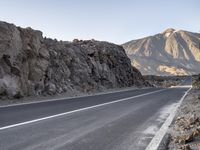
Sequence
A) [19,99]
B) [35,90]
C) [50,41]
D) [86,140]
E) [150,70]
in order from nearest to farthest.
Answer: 1. [86,140]
2. [19,99]
3. [35,90]
4. [50,41]
5. [150,70]

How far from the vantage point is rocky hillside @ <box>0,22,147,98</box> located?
22.8 metres

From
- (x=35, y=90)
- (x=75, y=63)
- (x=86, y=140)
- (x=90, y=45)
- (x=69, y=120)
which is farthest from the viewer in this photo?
(x=90, y=45)

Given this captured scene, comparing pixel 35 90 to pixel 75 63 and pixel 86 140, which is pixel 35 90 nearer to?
pixel 75 63

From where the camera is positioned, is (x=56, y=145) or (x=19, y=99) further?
(x=19, y=99)

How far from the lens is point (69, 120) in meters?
11.7

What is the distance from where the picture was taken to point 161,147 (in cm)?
771

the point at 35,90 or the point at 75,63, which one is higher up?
the point at 75,63

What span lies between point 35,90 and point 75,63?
12491 mm

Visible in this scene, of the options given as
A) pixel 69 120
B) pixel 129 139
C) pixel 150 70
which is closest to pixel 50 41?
pixel 69 120

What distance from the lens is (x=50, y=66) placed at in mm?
30453

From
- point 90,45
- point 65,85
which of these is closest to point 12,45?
point 65,85

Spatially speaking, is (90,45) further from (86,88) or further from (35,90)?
(35,90)

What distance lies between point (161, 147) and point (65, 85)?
24.3 meters

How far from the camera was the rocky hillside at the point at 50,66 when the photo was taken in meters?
22.8
